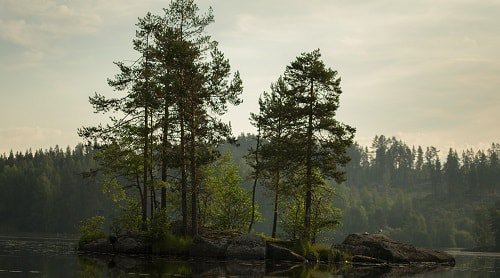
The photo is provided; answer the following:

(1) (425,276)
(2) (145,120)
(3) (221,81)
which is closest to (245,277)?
(1) (425,276)

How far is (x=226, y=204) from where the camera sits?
56.0m

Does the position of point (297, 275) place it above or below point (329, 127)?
below

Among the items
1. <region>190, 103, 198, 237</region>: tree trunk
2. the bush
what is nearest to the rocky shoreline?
the bush

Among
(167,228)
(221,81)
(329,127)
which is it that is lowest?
(167,228)

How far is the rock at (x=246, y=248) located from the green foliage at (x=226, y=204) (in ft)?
28.6

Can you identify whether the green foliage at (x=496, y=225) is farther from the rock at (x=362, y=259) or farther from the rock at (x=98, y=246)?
the rock at (x=98, y=246)

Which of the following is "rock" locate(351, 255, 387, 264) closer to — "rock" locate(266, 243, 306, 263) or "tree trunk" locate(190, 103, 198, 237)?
"rock" locate(266, 243, 306, 263)

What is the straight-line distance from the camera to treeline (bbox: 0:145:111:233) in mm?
161875

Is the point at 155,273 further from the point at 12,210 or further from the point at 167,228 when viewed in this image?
the point at 12,210

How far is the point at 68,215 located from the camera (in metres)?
166

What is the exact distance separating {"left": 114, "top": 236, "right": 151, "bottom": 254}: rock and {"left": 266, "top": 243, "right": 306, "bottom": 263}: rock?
955cm

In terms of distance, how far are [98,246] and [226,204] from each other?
1272 cm

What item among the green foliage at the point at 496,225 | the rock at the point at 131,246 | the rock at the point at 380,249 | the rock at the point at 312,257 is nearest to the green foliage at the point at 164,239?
the rock at the point at 131,246

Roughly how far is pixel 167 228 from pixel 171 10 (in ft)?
57.0
